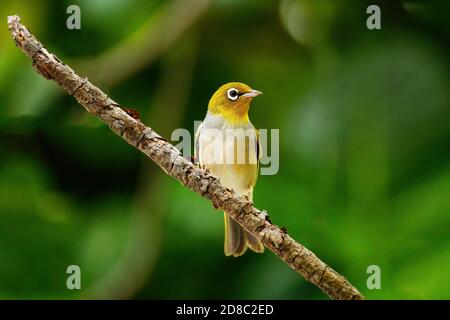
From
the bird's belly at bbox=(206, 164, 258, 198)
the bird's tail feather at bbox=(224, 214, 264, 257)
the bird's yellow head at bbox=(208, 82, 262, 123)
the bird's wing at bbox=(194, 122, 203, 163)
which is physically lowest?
the bird's tail feather at bbox=(224, 214, 264, 257)

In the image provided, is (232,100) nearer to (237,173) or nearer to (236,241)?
(237,173)

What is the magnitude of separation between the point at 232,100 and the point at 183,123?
10 cm

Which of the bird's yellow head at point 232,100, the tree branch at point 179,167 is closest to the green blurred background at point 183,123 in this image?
the bird's yellow head at point 232,100

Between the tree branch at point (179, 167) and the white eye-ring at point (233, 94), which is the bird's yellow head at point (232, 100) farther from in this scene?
the tree branch at point (179, 167)

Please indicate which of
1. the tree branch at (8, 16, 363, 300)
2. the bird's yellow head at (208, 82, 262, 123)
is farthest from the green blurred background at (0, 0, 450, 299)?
the tree branch at (8, 16, 363, 300)

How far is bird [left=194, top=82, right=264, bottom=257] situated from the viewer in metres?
1.06

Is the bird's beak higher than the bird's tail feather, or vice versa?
the bird's beak

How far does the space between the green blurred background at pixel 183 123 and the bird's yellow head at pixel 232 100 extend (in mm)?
19

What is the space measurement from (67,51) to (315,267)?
60cm

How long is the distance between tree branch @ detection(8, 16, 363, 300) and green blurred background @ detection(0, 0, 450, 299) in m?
0.20

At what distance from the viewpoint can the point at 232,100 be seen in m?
1.07

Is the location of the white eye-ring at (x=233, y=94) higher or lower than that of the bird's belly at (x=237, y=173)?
higher

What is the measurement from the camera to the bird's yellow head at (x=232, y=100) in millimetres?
1065

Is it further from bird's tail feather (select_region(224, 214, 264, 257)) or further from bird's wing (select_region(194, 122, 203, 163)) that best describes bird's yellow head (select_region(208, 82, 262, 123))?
bird's tail feather (select_region(224, 214, 264, 257))
